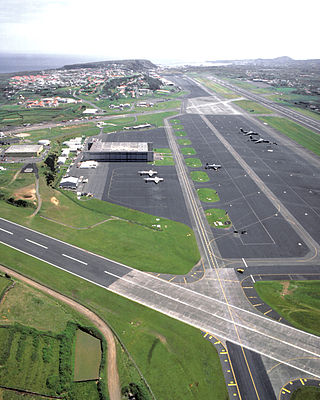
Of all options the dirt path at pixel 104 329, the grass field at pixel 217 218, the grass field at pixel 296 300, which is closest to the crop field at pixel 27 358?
the dirt path at pixel 104 329

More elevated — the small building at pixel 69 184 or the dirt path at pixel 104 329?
the small building at pixel 69 184

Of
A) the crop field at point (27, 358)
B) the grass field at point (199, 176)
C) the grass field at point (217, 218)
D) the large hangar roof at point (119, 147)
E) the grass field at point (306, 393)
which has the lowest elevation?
the grass field at point (306, 393)

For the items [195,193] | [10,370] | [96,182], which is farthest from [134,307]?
[96,182]

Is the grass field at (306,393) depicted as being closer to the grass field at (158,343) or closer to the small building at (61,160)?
the grass field at (158,343)

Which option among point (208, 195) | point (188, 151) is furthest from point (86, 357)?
point (188, 151)

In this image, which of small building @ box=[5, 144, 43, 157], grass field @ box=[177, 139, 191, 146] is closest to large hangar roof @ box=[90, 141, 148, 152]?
small building @ box=[5, 144, 43, 157]

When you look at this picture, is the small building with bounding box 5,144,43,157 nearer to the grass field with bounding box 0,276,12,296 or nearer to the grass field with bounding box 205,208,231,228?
the grass field with bounding box 0,276,12,296

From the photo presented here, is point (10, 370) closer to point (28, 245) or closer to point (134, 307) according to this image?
point (134, 307)

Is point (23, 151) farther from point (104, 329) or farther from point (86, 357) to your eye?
point (86, 357)
